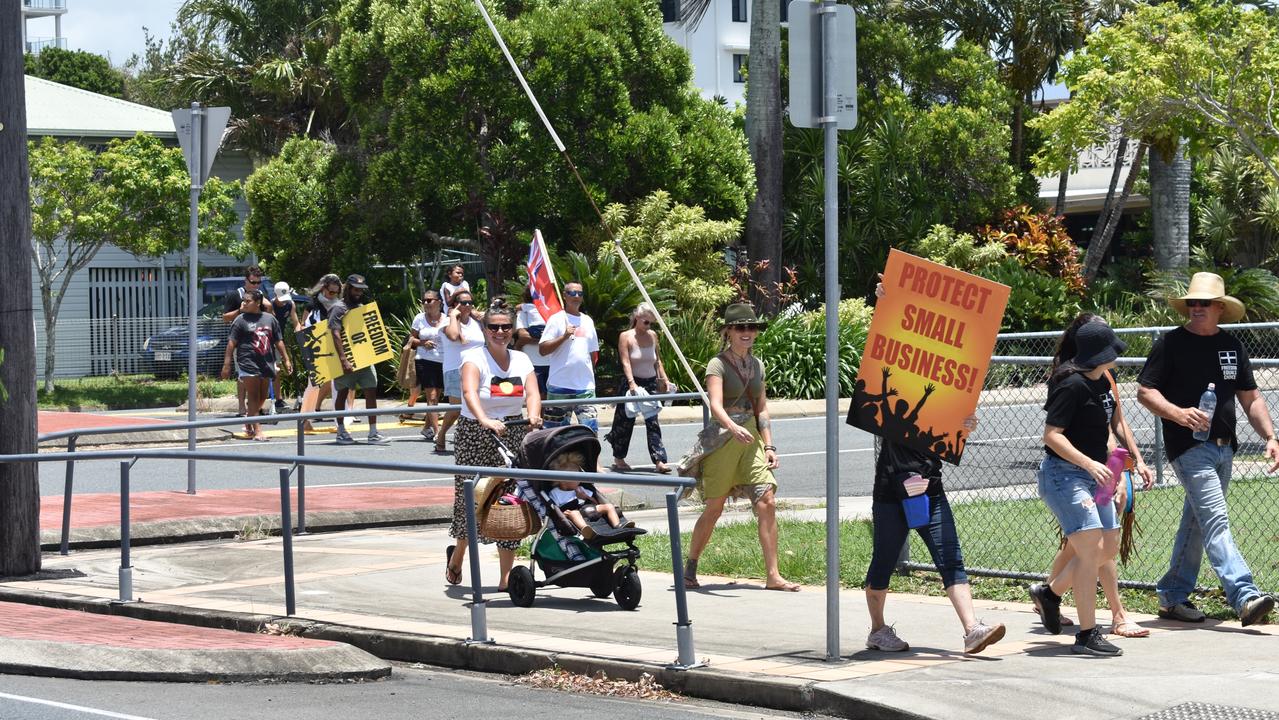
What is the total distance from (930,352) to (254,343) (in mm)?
13351

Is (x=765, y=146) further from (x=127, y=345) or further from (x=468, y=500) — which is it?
(x=468, y=500)

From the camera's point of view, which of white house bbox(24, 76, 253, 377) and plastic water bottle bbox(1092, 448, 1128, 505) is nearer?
plastic water bottle bbox(1092, 448, 1128, 505)

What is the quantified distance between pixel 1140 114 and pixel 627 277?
327 inches

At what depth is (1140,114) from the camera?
62.4ft

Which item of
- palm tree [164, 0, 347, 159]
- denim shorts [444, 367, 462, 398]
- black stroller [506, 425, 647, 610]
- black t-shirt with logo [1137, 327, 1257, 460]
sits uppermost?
palm tree [164, 0, 347, 159]

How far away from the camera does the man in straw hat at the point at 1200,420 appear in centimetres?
874

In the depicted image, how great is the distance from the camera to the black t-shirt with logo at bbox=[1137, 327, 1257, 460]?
8859 millimetres

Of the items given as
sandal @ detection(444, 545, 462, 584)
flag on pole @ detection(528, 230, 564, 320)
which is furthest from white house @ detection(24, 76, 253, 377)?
sandal @ detection(444, 545, 462, 584)

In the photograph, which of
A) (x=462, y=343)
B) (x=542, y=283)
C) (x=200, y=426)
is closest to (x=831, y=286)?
(x=200, y=426)

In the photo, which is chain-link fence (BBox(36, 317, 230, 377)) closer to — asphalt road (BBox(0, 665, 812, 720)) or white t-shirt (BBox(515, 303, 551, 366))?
white t-shirt (BBox(515, 303, 551, 366))

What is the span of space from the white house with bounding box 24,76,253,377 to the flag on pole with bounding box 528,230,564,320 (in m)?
20.0

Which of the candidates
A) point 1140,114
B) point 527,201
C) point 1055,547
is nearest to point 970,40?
point 527,201

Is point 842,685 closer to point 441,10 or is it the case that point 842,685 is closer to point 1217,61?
point 1217,61

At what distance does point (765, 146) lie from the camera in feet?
88.9
